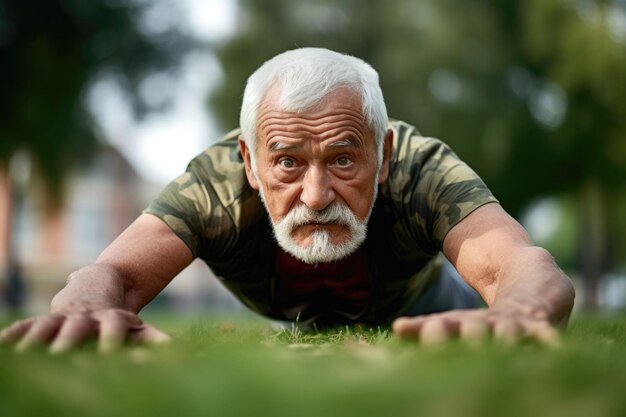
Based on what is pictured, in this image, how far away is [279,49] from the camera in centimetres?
2444

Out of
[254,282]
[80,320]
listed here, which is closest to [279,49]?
[254,282]

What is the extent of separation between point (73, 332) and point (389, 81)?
852 inches

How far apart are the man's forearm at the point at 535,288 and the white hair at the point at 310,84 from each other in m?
1.05

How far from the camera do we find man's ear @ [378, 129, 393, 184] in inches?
163

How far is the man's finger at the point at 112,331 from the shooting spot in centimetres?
257

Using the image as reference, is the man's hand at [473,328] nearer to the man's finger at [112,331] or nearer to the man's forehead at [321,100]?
the man's finger at [112,331]

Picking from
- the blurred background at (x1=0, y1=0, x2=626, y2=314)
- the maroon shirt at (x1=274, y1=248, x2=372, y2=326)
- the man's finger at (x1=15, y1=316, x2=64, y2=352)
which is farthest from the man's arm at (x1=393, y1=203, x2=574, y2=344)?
the blurred background at (x1=0, y1=0, x2=626, y2=314)

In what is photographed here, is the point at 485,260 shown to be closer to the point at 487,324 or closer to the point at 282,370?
the point at 487,324

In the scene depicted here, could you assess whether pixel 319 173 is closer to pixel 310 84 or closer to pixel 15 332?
pixel 310 84

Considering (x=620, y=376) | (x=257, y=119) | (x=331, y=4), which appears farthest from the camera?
(x=331, y=4)

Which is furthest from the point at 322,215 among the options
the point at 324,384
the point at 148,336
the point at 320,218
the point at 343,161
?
the point at 324,384

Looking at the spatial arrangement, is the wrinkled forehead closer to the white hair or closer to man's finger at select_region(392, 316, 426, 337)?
the white hair

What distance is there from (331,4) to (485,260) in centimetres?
2323

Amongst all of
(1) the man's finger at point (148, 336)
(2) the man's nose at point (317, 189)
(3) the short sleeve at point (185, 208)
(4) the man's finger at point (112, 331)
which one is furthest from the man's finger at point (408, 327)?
(3) the short sleeve at point (185, 208)
